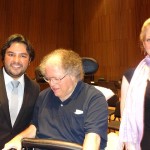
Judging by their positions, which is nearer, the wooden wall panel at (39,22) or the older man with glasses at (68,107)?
the older man with glasses at (68,107)

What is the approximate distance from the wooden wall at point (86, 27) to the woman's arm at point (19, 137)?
716cm

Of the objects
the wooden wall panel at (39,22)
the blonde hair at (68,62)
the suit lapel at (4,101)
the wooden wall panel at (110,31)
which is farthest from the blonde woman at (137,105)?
the wooden wall panel at (39,22)

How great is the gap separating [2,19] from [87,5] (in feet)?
10.9

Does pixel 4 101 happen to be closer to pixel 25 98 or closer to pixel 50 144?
pixel 25 98

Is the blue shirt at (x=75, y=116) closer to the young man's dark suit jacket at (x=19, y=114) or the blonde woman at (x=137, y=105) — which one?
the young man's dark suit jacket at (x=19, y=114)

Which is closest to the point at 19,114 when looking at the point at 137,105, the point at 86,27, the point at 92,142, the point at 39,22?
the point at 92,142

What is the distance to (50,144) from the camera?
1.61 m

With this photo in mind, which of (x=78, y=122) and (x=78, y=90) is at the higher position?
(x=78, y=90)

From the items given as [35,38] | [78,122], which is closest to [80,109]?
[78,122]

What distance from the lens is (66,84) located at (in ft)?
6.08

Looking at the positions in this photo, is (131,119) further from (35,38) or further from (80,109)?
(35,38)

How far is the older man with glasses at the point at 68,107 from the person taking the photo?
1775mm

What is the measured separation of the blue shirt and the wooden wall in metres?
7.11

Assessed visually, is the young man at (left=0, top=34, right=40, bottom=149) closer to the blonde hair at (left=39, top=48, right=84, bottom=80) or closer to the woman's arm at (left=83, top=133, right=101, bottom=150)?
the blonde hair at (left=39, top=48, right=84, bottom=80)
